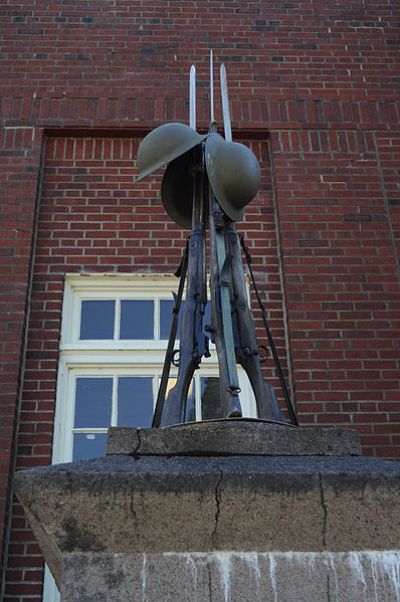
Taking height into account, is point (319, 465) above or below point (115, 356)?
below

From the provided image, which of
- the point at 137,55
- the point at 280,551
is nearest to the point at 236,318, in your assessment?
the point at 280,551

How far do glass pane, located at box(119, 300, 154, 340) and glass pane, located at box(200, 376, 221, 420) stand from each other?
558 millimetres

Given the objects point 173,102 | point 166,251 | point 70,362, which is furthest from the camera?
point 173,102

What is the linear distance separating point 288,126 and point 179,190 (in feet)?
10.5

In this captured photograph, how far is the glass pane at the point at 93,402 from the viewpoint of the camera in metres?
5.30

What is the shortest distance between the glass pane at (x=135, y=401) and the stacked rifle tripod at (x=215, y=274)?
2113mm

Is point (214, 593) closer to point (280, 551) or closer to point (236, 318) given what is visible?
point (280, 551)

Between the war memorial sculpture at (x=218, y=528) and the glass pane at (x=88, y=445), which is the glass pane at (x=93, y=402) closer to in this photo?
the glass pane at (x=88, y=445)

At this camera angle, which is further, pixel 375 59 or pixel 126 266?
pixel 375 59

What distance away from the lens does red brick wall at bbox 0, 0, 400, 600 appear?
5402 mm

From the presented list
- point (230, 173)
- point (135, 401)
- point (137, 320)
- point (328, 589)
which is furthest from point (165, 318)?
point (328, 589)

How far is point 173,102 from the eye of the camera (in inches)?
259

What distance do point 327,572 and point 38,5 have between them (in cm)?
631

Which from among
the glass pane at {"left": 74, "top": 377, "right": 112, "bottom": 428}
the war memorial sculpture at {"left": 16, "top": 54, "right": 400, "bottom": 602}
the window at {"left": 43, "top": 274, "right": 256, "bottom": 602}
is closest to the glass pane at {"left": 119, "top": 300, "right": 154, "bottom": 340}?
the window at {"left": 43, "top": 274, "right": 256, "bottom": 602}
